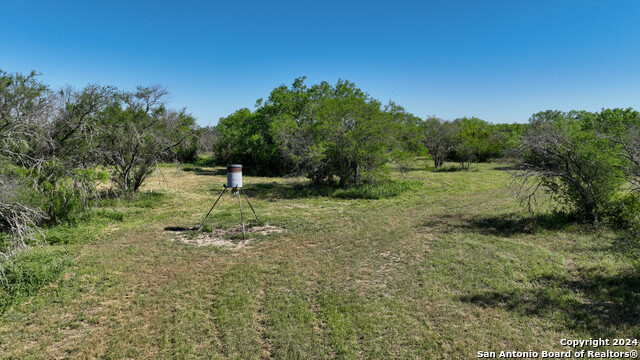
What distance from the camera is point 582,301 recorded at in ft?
16.9

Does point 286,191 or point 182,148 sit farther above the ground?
point 182,148

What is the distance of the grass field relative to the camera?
4.22 meters

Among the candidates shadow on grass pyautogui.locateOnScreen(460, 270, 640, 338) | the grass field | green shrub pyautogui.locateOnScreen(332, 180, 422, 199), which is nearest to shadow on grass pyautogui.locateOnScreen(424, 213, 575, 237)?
the grass field

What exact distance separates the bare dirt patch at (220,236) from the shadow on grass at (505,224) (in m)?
5.39

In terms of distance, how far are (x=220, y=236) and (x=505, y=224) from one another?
29.4 ft

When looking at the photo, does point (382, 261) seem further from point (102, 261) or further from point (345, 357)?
point (102, 261)

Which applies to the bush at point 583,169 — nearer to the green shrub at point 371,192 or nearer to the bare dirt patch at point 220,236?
the green shrub at point 371,192

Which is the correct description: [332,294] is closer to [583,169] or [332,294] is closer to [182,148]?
[583,169]

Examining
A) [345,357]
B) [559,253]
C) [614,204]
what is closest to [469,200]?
[614,204]

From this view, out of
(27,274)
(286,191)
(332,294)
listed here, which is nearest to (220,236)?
(27,274)

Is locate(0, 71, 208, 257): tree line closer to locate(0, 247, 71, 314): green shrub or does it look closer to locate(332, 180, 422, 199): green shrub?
locate(0, 247, 71, 314): green shrub

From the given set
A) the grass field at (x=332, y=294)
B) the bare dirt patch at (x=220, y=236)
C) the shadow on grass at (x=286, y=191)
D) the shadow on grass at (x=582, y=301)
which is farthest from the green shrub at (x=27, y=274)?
the shadow on grass at (x=286, y=191)

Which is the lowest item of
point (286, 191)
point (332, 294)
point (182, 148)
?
point (332, 294)

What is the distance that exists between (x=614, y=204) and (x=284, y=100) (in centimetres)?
2134
